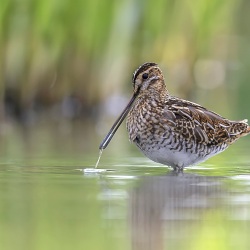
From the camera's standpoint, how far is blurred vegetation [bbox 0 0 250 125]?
39.2 feet

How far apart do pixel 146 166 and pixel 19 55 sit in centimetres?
443

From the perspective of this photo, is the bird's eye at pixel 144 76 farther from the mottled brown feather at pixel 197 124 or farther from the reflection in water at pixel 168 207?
the reflection in water at pixel 168 207

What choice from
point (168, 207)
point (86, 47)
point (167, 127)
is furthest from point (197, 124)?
point (86, 47)

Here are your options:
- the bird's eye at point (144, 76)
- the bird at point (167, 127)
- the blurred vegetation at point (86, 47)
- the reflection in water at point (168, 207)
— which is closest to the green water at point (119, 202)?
the reflection in water at point (168, 207)

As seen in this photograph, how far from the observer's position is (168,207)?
19.1 feet

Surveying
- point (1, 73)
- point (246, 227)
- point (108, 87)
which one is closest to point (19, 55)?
point (1, 73)

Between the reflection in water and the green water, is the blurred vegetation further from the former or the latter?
the reflection in water

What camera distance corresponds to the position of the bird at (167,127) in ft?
25.2

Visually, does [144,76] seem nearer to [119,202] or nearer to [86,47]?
[119,202]

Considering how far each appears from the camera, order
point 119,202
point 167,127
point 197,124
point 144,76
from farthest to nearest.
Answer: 1. point 144,76
2. point 197,124
3. point 167,127
4. point 119,202

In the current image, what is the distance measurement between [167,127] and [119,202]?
6.04 feet

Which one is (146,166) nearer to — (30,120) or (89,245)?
(89,245)

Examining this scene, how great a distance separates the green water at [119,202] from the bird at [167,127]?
15 centimetres

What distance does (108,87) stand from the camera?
13.1 metres
